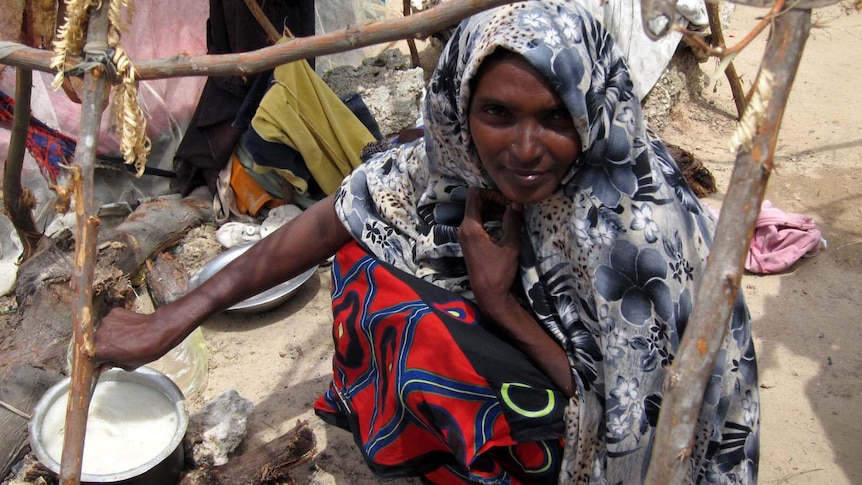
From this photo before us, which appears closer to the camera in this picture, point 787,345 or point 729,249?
point 729,249

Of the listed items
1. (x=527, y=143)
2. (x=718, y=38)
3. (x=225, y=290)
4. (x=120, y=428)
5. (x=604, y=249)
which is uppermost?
(x=527, y=143)

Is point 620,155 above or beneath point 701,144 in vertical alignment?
above

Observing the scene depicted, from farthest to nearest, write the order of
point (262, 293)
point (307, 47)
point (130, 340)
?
point (262, 293), point (130, 340), point (307, 47)

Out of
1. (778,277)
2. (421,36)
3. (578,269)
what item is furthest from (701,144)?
(421,36)

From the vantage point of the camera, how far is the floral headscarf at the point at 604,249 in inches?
59.2

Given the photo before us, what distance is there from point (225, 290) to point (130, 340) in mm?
291

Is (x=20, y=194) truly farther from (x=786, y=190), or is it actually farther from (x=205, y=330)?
(x=786, y=190)

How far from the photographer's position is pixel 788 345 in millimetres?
2746

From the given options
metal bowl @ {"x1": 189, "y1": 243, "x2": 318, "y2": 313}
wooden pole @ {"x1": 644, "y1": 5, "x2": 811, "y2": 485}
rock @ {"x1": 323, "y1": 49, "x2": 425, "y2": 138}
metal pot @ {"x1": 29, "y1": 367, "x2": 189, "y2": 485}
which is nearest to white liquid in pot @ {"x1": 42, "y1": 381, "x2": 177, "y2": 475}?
metal pot @ {"x1": 29, "y1": 367, "x2": 189, "y2": 485}

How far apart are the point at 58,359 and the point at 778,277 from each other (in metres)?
2.80

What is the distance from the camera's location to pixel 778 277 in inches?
122

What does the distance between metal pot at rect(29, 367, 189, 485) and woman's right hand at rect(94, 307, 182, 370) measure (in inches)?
11.3

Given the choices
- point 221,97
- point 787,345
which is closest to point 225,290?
point 221,97

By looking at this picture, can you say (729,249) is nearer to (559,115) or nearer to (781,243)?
(559,115)
